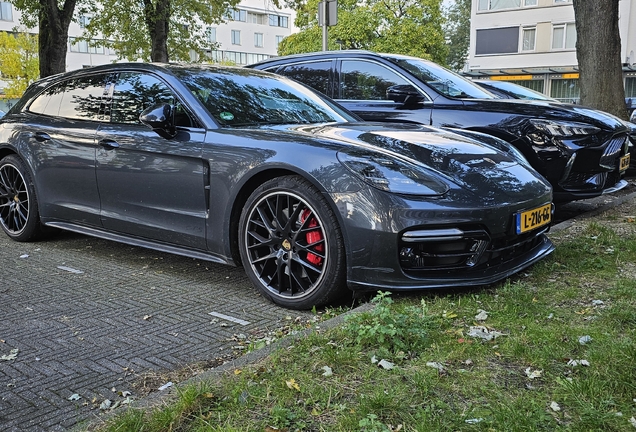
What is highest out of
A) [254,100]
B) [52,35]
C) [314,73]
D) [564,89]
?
[52,35]

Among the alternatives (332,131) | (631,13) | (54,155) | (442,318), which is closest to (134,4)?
(54,155)

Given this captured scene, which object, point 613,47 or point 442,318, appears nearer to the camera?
point 442,318

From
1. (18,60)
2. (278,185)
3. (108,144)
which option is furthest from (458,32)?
(278,185)

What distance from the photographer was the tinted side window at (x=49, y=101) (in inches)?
216

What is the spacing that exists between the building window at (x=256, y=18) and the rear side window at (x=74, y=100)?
75.8 meters

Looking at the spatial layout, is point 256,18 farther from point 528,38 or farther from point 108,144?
point 108,144

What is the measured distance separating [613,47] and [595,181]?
5443 millimetres

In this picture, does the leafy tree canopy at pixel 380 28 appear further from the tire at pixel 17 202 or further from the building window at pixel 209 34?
the tire at pixel 17 202

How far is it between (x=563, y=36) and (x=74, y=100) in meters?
41.5

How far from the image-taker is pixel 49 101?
5609 millimetres

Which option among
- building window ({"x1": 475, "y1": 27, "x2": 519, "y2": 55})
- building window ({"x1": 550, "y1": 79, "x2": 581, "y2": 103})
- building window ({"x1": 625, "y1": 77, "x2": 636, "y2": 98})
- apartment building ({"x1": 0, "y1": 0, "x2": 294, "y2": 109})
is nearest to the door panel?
building window ({"x1": 550, "y1": 79, "x2": 581, "y2": 103})

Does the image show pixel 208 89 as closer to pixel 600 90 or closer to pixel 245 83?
pixel 245 83

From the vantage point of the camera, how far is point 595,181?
5914mm

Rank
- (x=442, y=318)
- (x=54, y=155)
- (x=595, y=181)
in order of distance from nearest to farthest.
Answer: (x=442, y=318), (x=54, y=155), (x=595, y=181)
